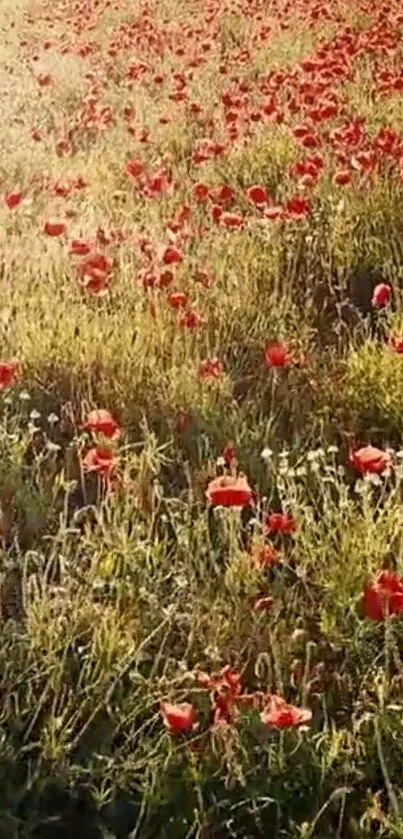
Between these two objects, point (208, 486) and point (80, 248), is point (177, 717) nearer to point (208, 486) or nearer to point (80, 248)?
point (208, 486)

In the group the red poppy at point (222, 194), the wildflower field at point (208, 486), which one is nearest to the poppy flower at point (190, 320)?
the wildflower field at point (208, 486)

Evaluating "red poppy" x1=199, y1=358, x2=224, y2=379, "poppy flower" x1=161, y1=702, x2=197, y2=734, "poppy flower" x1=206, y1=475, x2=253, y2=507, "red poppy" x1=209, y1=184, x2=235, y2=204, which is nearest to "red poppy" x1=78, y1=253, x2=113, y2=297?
"red poppy" x1=199, y1=358, x2=224, y2=379

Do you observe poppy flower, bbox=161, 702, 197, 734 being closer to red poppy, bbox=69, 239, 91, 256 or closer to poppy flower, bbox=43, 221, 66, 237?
red poppy, bbox=69, 239, 91, 256

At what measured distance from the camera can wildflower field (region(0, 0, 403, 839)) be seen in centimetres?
220

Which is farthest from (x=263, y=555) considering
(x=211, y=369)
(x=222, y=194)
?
(x=222, y=194)

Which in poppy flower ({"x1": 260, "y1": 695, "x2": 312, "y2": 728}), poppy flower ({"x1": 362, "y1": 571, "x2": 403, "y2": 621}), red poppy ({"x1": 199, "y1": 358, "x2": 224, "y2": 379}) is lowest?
poppy flower ({"x1": 260, "y1": 695, "x2": 312, "y2": 728})

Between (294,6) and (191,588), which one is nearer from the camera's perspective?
(191,588)

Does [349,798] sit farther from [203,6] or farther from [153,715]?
[203,6]

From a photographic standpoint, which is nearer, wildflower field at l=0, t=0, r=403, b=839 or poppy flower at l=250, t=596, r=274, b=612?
wildflower field at l=0, t=0, r=403, b=839

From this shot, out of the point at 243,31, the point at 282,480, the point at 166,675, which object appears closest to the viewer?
the point at 166,675

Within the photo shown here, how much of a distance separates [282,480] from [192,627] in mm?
541

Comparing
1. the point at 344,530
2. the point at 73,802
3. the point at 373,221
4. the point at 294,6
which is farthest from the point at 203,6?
the point at 73,802

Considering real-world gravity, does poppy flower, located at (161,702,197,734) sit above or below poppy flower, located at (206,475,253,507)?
below

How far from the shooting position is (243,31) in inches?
337
